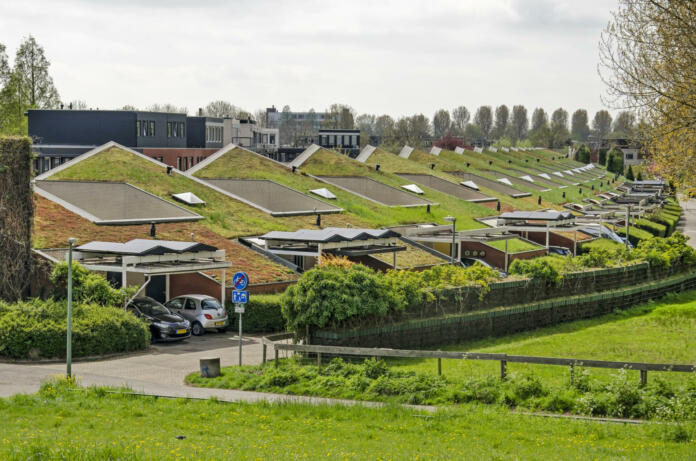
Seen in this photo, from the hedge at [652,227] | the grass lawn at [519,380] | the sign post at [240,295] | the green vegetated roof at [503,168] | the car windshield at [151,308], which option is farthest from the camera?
the green vegetated roof at [503,168]

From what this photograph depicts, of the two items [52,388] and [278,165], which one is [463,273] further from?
[278,165]

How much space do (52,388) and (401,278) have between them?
40.3 feet

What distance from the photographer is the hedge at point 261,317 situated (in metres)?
31.4

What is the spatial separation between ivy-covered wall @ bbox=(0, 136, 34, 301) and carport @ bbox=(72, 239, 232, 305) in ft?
7.10

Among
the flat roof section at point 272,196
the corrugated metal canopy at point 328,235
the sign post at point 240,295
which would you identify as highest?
the flat roof section at point 272,196

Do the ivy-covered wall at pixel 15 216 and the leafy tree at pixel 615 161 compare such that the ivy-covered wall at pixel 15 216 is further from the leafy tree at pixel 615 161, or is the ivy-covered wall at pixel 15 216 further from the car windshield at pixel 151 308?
the leafy tree at pixel 615 161

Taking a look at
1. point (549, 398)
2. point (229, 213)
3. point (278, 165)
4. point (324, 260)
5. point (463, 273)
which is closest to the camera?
point (549, 398)

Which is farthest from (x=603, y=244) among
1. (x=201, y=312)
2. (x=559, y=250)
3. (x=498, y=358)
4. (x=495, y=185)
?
(x=498, y=358)

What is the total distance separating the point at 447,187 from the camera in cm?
7644

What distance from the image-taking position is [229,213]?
150ft

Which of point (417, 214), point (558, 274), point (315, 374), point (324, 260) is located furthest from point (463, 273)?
point (417, 214)

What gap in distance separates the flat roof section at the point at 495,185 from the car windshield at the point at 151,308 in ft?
198

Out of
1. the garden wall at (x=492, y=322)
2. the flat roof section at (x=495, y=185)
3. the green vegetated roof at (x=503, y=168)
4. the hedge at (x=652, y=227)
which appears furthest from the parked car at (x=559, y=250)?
the flat roof section at (x=495, y=185)

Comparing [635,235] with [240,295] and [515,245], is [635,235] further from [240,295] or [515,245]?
[240,295]
